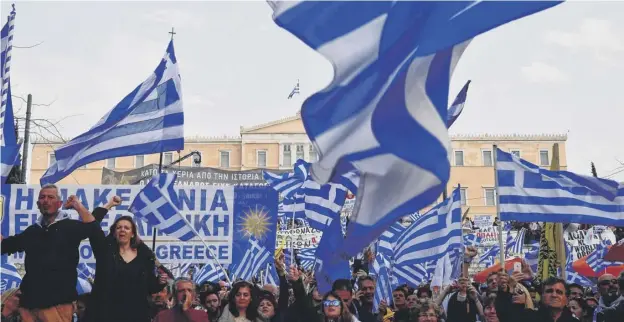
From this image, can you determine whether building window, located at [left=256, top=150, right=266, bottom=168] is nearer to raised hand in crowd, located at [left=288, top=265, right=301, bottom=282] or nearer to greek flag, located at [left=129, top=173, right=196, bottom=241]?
greek flag, located at [left=129, top=173, right=196, bottom=241]

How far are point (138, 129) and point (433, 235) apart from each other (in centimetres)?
456

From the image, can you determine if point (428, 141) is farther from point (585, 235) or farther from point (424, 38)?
point (585, 235)

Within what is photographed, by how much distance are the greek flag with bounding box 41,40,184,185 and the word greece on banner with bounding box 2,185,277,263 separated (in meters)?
1.05

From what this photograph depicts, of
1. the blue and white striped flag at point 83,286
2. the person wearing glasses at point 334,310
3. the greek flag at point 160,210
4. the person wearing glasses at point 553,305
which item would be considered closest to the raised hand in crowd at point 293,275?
the person wearing glasses at point 334,310

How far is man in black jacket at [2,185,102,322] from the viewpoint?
18.6 feet

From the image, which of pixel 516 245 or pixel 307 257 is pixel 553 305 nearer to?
pixel 307 257

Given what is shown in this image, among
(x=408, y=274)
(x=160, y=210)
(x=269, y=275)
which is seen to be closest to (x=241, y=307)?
(x=160, y=210)

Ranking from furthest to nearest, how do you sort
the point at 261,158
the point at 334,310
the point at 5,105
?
the point at 261,158, the point at 5,105, the point at 334,310

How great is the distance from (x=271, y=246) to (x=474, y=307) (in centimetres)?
394

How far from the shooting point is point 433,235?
11.8m

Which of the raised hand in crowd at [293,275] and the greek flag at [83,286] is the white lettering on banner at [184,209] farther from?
the raised hand in crowd at [293,275]

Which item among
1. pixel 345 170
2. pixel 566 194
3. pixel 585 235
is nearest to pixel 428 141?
pixel 345 170

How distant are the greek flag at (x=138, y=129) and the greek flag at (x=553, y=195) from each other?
448 centimetres

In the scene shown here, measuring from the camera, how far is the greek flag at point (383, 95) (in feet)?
15.0
